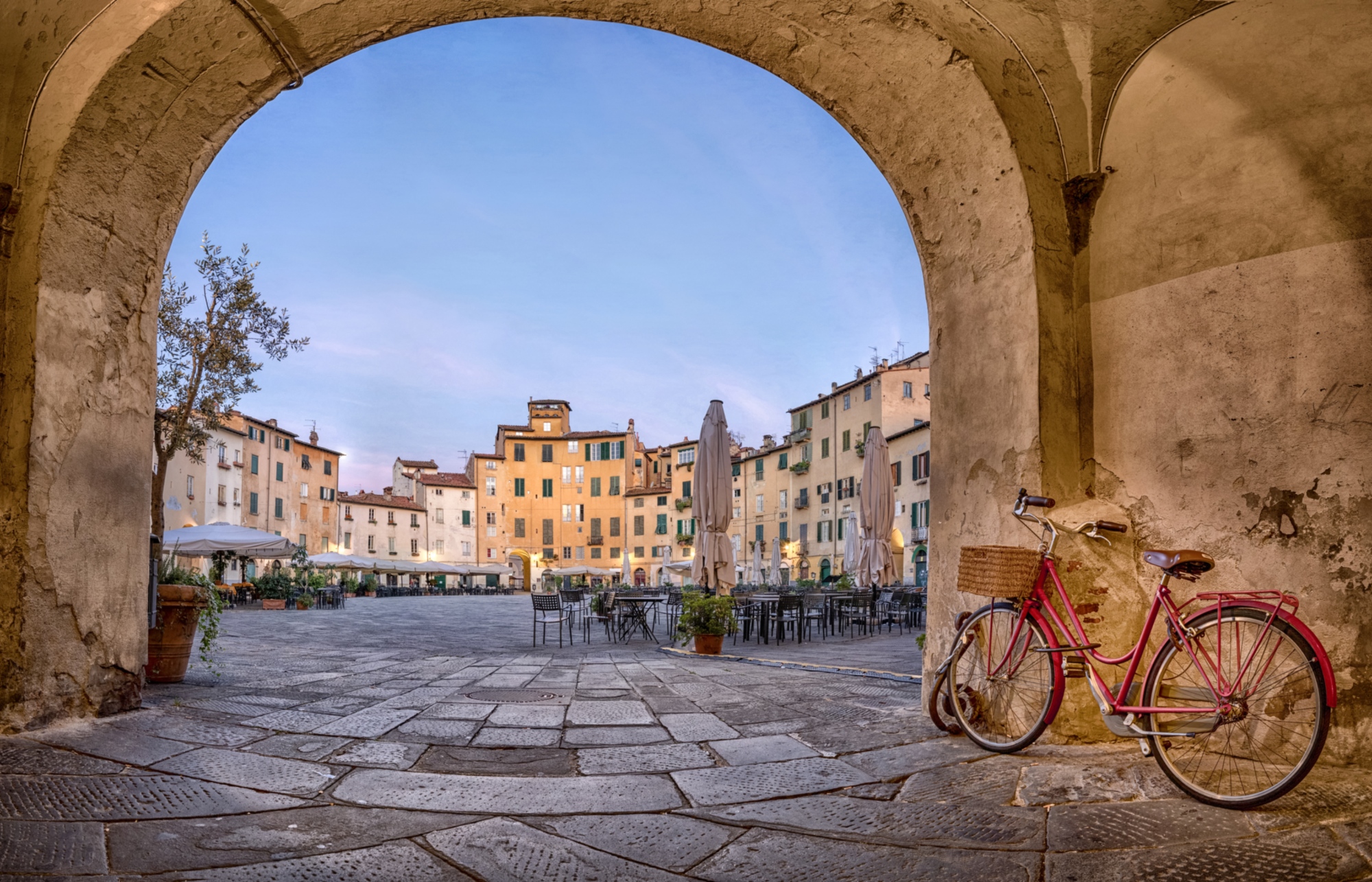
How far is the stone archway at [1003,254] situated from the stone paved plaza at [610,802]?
0.79 m

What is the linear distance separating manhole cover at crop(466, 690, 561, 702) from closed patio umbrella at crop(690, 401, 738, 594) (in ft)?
18.4

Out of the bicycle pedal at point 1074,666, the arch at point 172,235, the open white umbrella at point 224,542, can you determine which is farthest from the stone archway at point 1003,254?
the open white umbrella at point 224,542

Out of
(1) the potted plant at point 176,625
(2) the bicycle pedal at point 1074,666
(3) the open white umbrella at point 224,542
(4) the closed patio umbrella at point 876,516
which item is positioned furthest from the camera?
(3) the open white umbrella at point 224,542

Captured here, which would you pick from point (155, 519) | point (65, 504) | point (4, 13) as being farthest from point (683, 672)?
point (155, 519)

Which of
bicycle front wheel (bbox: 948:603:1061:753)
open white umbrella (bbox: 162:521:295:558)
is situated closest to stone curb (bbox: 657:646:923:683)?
bicycle front wheel (bbox: 948:603:1061:753)

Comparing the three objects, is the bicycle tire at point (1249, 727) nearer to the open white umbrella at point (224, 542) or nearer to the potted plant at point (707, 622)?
the potted plant at point (707, 622)

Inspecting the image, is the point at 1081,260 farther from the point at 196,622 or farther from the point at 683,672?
the point at 196,622

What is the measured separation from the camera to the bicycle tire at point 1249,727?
2.55 metres

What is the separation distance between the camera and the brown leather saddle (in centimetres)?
291

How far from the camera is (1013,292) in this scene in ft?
12.7

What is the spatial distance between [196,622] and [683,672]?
3378mm

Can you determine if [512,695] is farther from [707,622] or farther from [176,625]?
[707,622]

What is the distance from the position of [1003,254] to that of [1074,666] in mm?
1838

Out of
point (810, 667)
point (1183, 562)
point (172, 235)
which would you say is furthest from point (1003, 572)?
point (172, 235)
